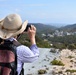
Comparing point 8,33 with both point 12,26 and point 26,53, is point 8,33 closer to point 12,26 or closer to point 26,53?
point 12,26

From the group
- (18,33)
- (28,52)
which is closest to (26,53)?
(28,52)

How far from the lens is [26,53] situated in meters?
2.43

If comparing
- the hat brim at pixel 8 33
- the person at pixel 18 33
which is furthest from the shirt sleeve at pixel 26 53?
the hat brim at pixel 8 33

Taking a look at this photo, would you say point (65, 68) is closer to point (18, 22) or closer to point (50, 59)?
point (50, 59)

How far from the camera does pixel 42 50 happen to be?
61.7 feet

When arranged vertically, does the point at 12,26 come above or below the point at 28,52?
above

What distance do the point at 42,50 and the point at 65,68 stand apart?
3.83 meters

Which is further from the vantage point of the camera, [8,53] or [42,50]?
[42,50]

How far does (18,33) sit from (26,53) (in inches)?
6.9

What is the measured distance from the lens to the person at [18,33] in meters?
2.41

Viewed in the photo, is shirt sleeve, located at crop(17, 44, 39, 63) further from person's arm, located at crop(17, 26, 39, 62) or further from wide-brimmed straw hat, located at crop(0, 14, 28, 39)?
wide-brimmed straw hat, located at crop(0, 14, 28, 39)

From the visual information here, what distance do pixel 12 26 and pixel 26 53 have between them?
9.7 inches

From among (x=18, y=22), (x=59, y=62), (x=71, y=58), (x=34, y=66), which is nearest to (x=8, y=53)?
(x=18, y=22)

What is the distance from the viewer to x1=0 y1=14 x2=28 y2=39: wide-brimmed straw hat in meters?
2.41
